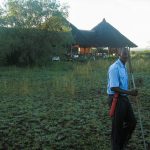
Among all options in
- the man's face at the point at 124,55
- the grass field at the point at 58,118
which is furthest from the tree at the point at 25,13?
the man's face at the point at 124,55

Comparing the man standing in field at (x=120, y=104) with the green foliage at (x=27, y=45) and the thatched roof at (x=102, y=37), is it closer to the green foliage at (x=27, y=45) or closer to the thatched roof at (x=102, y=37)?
the green foliage at (x=27, y=45)

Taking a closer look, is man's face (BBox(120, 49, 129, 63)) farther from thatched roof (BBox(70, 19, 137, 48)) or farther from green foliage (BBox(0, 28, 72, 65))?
thatched roof (BBox(70, 19, 137, 48))

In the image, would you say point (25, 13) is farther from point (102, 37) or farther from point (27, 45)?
point (102, 37)

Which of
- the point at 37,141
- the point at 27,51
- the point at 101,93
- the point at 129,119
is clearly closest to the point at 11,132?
the point at 37,141

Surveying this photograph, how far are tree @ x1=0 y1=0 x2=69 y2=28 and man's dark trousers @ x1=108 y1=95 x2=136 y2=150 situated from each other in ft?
80.4

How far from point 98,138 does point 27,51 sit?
855 inches

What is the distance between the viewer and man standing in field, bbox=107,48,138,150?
541 cm

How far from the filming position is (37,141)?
6.50 meters

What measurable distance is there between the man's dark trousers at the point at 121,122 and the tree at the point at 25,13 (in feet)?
80.4

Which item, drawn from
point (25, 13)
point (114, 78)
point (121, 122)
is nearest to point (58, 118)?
point (121, 122)

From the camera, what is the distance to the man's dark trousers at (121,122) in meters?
5.48

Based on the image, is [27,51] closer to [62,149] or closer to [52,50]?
[52,50]

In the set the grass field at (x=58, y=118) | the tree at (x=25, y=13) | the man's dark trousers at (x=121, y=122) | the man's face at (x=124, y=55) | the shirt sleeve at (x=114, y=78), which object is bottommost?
the grass field at (x=58, y=118)

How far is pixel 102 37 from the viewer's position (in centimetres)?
4122
